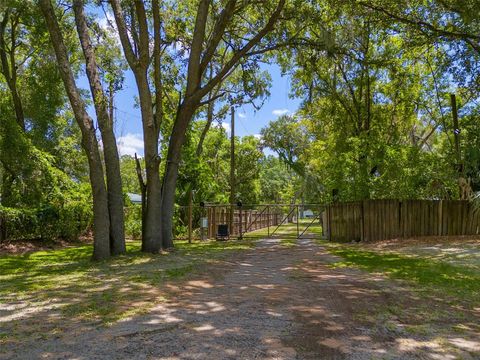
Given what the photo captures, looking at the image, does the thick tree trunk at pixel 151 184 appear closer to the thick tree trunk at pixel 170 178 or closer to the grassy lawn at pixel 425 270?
the thick tree trunk at pixel 170 178

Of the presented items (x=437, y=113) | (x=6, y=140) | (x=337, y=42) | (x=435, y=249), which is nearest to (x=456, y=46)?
(x=337, y=42)

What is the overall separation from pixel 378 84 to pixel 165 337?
2230 cm

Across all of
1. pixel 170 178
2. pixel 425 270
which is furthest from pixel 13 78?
pixel 425 270

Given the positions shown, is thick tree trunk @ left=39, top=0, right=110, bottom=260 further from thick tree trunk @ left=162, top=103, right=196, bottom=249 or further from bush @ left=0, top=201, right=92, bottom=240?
bush @ left=0, top=201, right=92, bottom=240

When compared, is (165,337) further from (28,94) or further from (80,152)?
(80,152)

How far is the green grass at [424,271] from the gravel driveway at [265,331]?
987 mm

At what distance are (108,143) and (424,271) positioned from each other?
8930mm

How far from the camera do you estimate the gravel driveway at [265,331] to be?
4.26m

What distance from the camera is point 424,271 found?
1006 cm

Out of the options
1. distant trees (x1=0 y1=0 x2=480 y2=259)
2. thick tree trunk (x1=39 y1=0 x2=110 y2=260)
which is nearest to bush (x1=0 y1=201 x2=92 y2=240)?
distant trees (x1=0 y1=0 x2=480 y2=259)

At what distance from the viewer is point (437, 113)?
86.1ft

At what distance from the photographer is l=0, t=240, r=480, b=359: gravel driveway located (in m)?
4.26

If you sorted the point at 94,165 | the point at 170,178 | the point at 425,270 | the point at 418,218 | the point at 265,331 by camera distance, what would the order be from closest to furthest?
the point at 265,331 → the point at 425,270 → the point at 94,165 → the point at 170,178 → the point at 418,218

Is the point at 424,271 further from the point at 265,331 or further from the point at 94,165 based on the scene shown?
the point at 94,165
